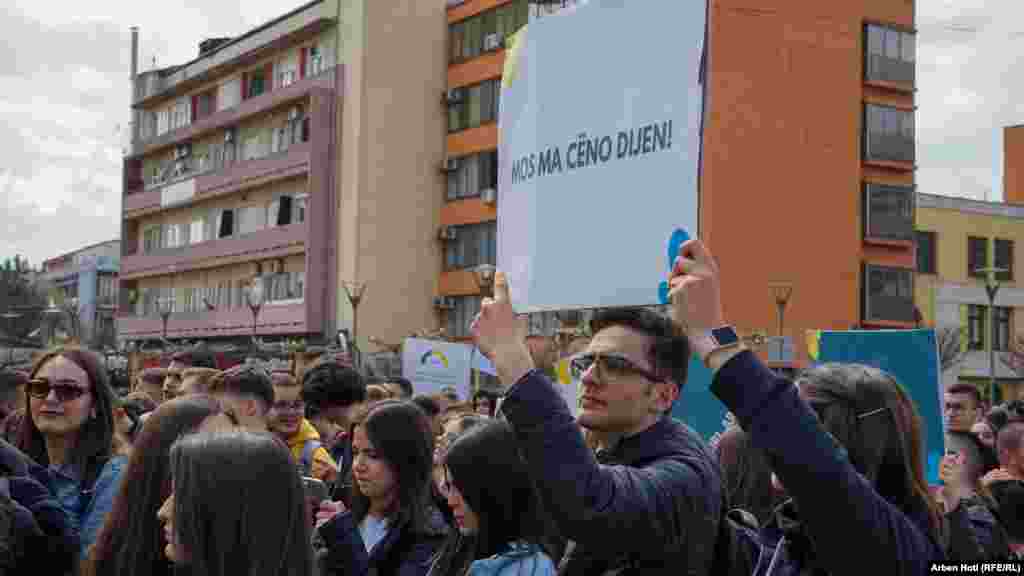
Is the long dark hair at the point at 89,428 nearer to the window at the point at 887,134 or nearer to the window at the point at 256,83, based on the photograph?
the window at the point at 887,134

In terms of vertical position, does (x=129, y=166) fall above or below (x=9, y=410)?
above

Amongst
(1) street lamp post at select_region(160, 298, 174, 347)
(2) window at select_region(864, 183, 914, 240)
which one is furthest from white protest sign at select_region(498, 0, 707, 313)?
(1) street lamp post at select_region(160, 298, 174, 347)

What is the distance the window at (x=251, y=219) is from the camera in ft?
167

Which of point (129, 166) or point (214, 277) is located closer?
point (214, 277)

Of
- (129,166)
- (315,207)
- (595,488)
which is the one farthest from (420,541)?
(129,166)

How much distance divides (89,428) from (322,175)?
4255 centimetres

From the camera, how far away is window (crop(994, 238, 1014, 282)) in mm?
53938

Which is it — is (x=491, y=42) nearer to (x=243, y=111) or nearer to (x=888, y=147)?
(x=243, y=111)

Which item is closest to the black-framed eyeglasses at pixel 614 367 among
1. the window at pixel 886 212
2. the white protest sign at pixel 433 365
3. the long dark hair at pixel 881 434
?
the long dark hair at pixel 881 434

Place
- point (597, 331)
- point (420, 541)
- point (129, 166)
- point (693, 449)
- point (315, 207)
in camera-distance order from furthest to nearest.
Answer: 1. point (129, 166)
2. point (315, 207)
3. point (420, 541)
4. point (597, 331)
5. point (693, 449)

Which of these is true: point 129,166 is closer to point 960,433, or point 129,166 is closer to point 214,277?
point 214,277

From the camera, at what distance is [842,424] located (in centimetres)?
344

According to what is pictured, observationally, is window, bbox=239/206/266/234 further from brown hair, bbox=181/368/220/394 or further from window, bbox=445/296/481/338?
brown hair, bbox=181/368/220/394

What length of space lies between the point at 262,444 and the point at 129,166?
60113 millimetres
